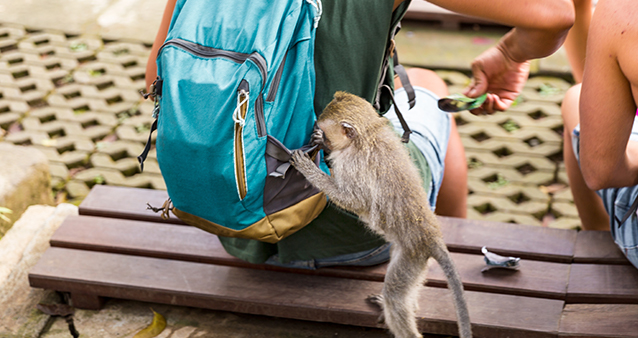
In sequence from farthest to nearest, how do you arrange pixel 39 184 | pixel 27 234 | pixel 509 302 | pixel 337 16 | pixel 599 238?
pixel 39 184 < pixel 27 234 < pixel 599 238 < pixel 509 302 < pixel 337 16

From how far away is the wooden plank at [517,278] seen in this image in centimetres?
230

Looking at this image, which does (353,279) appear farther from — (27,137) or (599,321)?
(27,137)

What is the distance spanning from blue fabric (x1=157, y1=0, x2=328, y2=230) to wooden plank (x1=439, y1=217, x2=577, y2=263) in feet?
3.57

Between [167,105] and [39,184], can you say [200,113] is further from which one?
[39,184]

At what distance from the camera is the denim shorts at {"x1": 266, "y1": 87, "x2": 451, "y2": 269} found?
7.68ft

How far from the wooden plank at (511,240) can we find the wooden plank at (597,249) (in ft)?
0.10

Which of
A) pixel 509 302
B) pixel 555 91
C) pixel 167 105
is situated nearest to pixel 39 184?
pixel 167 105

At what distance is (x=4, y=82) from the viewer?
4598mm

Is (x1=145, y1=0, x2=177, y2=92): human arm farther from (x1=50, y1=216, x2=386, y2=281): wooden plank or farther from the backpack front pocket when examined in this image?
(x1=50, y1=216, x2=386, y2=281): wooden plank

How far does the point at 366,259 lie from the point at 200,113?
1.00 metres

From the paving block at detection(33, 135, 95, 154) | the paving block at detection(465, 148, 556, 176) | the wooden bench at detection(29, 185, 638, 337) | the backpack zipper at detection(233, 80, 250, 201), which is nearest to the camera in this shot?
the backpack zipper at detection(233, 80, 250, 201)

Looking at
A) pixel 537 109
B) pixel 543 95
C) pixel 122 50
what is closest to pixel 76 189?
pixel 122 50

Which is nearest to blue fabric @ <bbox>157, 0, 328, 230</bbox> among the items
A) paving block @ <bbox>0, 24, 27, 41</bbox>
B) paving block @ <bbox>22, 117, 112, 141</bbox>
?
paving block @ <bbox>22, 117, 112, 141</bbox>

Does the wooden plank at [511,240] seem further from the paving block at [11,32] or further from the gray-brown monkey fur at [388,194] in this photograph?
the paving block at [11,32]
